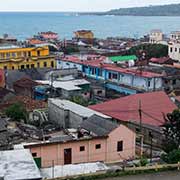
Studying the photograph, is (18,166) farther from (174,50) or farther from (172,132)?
(174,50)

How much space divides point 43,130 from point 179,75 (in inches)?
584

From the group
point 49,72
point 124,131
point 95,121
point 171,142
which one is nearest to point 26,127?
point 95,121

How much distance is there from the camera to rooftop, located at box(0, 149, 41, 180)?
1086 cm

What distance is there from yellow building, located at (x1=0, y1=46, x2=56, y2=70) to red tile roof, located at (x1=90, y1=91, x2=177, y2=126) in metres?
14.3

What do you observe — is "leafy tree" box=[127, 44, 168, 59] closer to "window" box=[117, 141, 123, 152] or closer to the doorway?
"window" box=[117, 141, 123, 152]

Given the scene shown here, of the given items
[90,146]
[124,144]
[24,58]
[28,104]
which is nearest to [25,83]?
[28,104]

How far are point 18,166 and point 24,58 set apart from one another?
22.6 meters

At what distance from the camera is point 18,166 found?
1151 centimetres

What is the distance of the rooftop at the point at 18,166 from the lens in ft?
35.6

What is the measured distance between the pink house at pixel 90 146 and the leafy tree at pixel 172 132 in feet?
3.86

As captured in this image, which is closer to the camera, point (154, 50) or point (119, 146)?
point (119, 146)

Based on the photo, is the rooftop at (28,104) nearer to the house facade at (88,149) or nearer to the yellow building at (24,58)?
the house facade at (88,149)

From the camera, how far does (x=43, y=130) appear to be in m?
17.4

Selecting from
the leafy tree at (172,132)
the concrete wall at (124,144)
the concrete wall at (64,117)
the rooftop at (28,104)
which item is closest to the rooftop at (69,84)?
the rooftop at (28,104)
